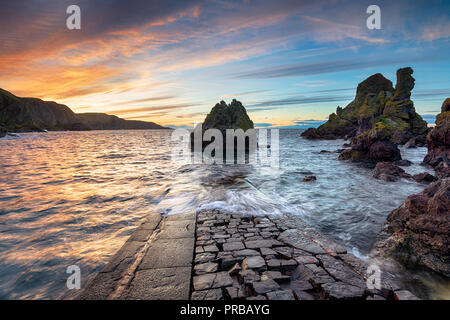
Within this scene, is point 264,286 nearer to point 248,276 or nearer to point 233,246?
point 248,276

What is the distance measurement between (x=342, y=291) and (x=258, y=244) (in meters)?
1.85

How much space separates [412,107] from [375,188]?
4565 cm

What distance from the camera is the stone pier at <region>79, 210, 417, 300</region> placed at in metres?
3.16

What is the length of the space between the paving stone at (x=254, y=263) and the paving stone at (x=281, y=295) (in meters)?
0.63

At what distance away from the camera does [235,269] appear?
3686mm

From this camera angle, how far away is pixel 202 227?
5.80 m

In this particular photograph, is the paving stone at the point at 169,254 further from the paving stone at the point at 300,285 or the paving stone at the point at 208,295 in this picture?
the paving stone at the point at 300,285

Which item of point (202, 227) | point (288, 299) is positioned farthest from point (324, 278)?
point (202, 227)

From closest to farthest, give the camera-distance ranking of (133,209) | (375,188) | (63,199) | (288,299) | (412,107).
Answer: (288,299), (133,209), (63,199), (375,188), (412,107)

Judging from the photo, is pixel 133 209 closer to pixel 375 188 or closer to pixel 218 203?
pixel 218 203

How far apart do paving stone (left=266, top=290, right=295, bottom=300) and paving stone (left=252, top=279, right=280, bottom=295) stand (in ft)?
0.29

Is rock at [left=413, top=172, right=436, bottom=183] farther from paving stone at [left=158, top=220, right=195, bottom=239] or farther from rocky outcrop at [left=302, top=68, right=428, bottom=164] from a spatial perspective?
paving stone at [left=158, top=220, right=195, bottom=239]

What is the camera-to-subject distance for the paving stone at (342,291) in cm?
301

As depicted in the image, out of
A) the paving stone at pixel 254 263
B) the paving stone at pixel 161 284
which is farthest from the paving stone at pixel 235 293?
the paving stone at pixel 161 284
